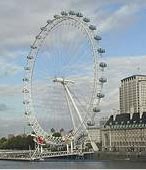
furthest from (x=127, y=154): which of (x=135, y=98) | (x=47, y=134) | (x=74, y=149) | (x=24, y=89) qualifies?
(x=135, y=98)

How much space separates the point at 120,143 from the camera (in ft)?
265

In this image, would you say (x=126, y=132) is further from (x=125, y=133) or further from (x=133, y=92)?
(x=133, y=92)

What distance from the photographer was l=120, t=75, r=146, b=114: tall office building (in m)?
110

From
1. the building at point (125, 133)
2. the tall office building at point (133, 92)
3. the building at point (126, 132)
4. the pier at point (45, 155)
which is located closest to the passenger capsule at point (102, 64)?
the pier at point (45, 155)

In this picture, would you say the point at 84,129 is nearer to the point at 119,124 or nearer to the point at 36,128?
the point at 36,128

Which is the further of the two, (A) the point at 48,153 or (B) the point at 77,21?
(A) the point at 48,153

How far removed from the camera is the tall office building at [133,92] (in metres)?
110

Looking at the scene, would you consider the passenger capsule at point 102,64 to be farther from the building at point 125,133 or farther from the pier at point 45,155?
the building at point 125,133

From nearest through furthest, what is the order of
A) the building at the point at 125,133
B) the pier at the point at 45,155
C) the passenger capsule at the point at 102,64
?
the passenger capsule at the point at 102,64 → the pier at the point at 45,155 → the building at the point at 125,133

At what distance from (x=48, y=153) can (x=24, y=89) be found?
13947 millimetres

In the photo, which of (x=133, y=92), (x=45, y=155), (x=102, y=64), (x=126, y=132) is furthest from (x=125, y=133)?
(x=133, y=92)

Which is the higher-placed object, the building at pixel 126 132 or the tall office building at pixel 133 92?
the tall office building at pixel 133 92

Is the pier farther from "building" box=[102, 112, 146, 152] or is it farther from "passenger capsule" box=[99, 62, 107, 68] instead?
"passenger capsule" box=[99, 62, 107, 68]

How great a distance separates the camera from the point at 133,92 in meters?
112
